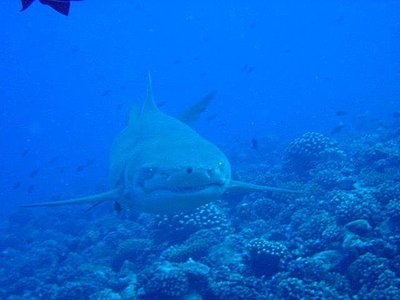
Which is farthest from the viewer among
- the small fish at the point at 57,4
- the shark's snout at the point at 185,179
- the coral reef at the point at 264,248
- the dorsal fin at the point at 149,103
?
the dorsal fin at the point at 149,103

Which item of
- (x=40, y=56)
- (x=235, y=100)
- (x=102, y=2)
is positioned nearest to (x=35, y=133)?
(x=40, y=56)

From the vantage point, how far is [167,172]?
11.9 ft

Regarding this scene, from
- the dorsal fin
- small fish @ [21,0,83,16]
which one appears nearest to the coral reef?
the dorsal fin

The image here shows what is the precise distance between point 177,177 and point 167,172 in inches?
5.7

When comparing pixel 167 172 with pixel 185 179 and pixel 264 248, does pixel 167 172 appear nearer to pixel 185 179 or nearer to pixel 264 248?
pixel 185 179

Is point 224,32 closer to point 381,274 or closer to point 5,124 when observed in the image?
point 5,124

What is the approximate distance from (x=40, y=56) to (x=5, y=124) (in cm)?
7728

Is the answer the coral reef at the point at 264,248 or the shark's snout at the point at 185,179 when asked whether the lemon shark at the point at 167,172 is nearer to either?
the shark's snout at the point at 185,179

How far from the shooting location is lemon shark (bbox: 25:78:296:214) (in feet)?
11.7

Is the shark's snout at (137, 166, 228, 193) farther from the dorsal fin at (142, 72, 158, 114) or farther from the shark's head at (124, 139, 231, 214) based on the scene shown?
the dorsal fin at (142, 72, 158, 114)

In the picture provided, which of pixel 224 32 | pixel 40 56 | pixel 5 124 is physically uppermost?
pixel 224 32

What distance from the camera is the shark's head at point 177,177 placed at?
11.6 ft

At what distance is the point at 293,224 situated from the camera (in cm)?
751

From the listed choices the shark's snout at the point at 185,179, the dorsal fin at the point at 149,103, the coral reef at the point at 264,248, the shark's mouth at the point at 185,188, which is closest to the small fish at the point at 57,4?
the shark's snout at the point at 185,179
